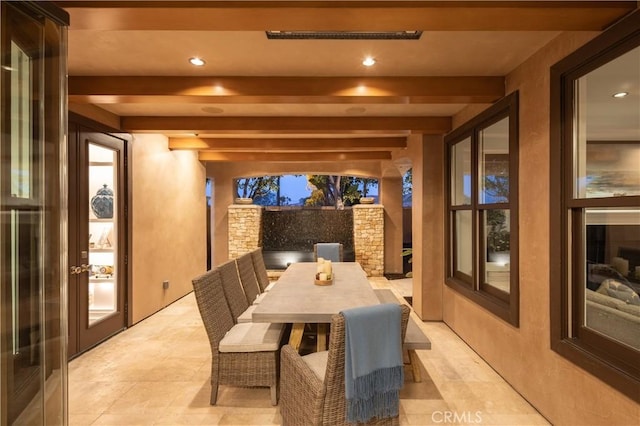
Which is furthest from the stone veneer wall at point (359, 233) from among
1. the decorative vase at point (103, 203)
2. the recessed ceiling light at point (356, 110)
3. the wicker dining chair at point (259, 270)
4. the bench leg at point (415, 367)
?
the bench leg at point (415, 367)

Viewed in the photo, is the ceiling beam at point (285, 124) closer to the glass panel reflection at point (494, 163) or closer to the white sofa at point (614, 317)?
the glass panel reflection at point (494, 163)

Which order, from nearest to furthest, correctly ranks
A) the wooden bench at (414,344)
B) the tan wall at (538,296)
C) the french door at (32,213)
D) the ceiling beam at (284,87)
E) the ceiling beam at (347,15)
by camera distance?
the french door at (32,213)
the ceiling beam at (347,15)
the tan wall at (538,296)
the wooden bench at (414,344)
the ceiling beam at (284,87)

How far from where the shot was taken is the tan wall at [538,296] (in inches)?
75.5

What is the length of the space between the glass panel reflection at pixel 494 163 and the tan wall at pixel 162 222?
400 cm

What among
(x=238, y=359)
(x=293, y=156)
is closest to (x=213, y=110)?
(x=293, y=156)

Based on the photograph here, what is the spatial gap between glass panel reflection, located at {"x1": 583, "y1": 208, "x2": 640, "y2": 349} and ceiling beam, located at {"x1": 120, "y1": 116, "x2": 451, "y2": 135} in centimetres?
221

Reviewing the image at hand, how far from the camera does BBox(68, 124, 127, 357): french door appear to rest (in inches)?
130

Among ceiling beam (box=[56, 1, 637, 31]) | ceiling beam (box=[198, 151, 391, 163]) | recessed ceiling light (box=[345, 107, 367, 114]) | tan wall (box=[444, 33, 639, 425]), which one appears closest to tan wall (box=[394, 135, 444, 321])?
recessed ceiling light (box=[345, 107, 367, 114])

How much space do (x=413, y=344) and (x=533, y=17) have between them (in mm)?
2123

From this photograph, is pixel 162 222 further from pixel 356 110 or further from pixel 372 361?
pixel 372 361

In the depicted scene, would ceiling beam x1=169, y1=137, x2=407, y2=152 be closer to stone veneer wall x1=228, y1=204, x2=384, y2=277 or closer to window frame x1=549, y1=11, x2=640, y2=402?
stone veneer wall x1=228, y1=204, x2=384, y2=277

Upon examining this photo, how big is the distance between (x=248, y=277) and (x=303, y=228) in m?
4.28

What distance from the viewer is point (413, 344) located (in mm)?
2383

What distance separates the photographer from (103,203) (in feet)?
12.4
